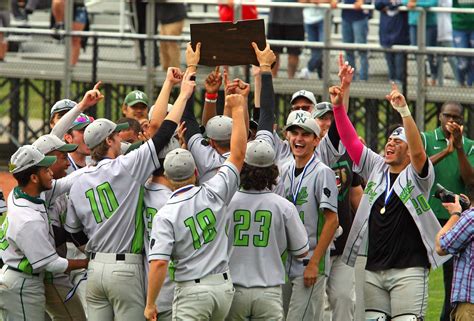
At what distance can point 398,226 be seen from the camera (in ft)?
30.4

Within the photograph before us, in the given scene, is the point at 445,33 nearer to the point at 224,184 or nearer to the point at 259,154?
the point at 259,154

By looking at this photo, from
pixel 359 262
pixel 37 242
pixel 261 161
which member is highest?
pixel 261 161

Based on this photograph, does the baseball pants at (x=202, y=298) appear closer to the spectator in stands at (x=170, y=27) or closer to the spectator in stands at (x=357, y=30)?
the spectator in stands at (x=357, y=30)

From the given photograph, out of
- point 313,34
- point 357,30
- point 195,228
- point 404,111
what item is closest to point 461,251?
point 404,111

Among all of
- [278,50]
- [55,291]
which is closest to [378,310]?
[55,291]

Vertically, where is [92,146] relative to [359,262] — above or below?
above

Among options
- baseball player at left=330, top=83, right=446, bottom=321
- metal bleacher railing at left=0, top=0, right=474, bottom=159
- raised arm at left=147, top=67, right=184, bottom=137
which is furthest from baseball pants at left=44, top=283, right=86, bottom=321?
metal bleacher railing at left=0, top=0, right=474, bottom=159

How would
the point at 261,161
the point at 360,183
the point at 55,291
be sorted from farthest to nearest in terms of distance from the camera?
1. the point at 360,183
2. the point at 55,291
3. the point at 261,161

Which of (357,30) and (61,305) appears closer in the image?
(61,305)

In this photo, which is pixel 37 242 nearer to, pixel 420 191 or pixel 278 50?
pixel 420 191

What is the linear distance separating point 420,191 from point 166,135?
1.91m

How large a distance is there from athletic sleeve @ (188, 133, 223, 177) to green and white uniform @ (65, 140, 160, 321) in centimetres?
55

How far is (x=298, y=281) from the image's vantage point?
9.38 meters

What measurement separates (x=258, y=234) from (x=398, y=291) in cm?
126
